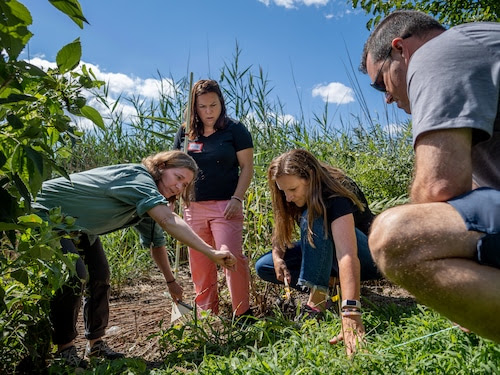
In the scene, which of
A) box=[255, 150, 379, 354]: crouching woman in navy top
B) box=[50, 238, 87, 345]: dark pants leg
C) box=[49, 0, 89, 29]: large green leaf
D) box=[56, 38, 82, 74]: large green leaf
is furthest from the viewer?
box=[255, 150, 379, 354]: crouching woman in navy top

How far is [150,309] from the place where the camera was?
12.2ft

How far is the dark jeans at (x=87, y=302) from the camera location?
257 cm

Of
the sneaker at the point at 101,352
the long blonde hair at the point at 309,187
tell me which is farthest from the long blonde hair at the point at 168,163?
the sneaker at the point at 101,352

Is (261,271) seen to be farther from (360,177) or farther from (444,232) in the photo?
(444,232)

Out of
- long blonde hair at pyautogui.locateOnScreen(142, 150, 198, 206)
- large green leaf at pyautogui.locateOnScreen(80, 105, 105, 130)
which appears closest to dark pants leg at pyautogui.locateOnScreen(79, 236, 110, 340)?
long blonde hair at pyautogui.locateOnScreen(142, 150, 198, 206)

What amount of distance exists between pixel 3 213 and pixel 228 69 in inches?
155

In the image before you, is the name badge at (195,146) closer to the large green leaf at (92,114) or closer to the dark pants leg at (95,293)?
the dark pants leg at (95,293)

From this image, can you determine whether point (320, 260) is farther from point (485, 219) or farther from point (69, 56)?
point (69, 56)

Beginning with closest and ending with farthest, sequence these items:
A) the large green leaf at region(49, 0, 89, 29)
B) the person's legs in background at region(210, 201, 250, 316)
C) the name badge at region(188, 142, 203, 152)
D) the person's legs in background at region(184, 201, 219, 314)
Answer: the large green leaf at region(49, 0, 89, 29)
the person's legs in background at region(210, 201, 250, 316)
the person's legs in background at region(184, 201, 219, 314)
the name badge at region(188, 142, 203, 152)

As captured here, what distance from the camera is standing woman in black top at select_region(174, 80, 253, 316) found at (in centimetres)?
337

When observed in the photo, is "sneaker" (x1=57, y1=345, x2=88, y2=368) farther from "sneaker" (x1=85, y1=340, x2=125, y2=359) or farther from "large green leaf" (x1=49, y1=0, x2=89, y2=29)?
"large green leaf" (x1=49, y1=0, x2=89, y2=29)

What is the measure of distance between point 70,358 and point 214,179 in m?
1.38

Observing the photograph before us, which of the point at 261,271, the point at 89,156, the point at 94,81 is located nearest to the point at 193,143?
the point at 261,271

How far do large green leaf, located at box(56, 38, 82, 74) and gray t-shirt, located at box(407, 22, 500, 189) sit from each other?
913 mm
